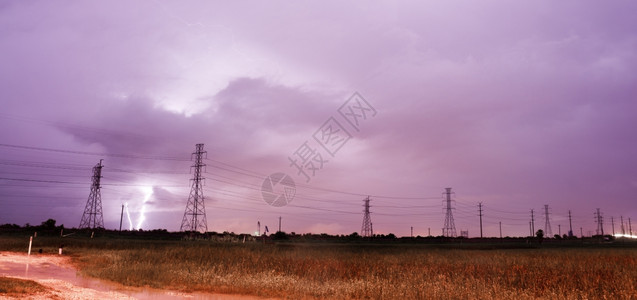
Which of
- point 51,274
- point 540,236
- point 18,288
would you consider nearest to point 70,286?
point 18,288

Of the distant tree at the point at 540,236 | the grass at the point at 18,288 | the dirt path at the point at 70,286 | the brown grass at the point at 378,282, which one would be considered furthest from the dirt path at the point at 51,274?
the distant tree at the point at 540,236

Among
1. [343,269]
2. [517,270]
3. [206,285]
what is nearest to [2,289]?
[206,285]

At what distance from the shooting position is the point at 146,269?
24.8m

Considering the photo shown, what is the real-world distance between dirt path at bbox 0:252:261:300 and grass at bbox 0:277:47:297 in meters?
0.34

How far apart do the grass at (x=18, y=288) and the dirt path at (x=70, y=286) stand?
0.34 m

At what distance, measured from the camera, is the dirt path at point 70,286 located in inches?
644

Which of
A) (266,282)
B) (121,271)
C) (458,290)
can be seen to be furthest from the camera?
(121,271)

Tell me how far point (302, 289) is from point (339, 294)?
6.21ft

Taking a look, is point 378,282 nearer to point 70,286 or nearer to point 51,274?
point 70,286

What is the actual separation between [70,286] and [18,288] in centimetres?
323

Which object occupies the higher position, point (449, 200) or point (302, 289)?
point (449, 200)

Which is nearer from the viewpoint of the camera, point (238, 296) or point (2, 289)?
point (2, 289)

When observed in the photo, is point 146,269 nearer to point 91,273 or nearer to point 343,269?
point 91,273

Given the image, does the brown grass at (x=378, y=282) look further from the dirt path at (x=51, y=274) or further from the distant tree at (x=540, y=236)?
the distant tree at (x=540, y=236)
